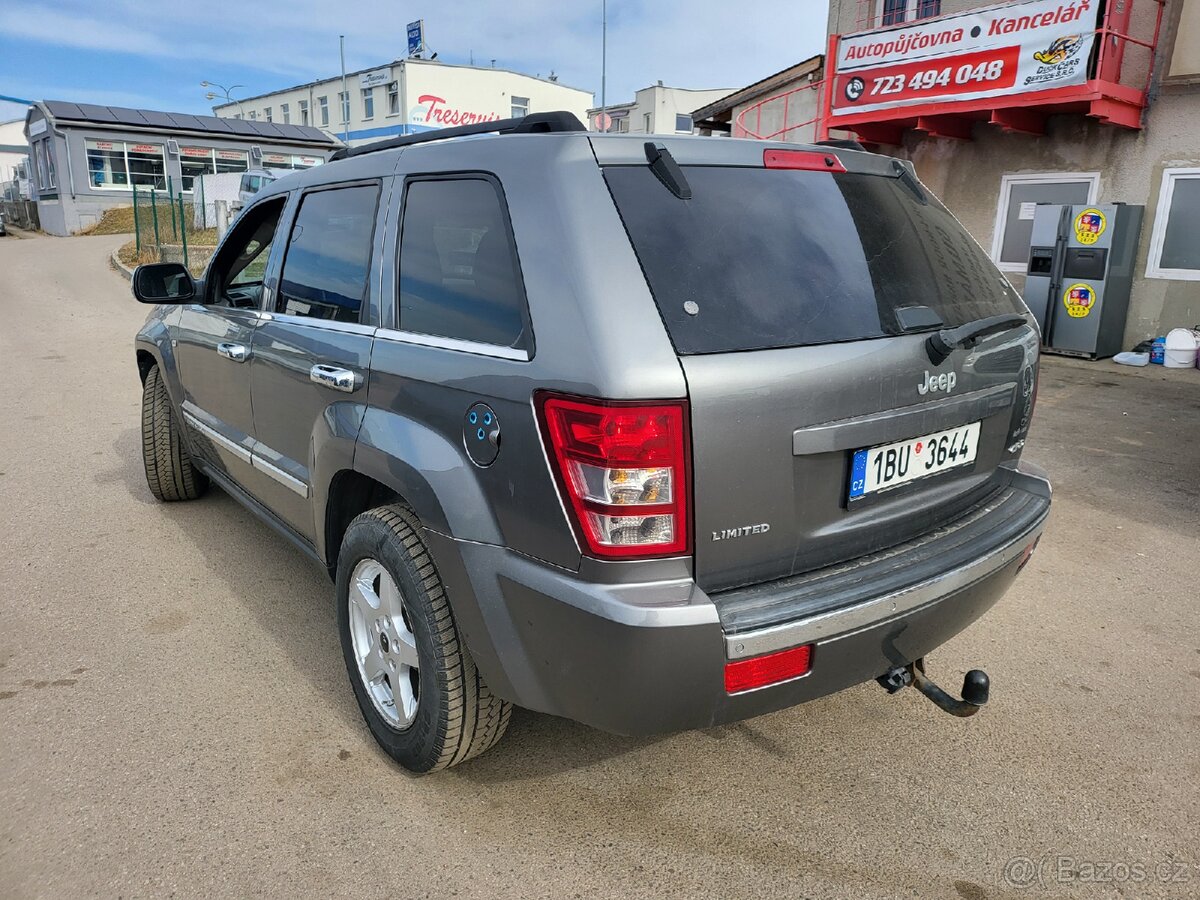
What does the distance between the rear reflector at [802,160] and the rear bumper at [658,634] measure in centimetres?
111

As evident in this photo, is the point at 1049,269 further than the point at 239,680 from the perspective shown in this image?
Yes

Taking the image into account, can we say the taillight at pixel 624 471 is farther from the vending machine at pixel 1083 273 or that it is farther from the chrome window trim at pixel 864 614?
the vending machine at pixel 1083 273

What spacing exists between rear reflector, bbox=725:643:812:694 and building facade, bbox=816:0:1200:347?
9803 millimetres

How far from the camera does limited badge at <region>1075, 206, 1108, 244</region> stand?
986cm

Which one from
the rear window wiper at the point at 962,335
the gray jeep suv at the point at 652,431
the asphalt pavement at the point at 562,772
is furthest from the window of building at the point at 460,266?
the asphalt pavement at the point at 562,772

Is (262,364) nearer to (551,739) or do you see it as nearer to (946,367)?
(551,739)

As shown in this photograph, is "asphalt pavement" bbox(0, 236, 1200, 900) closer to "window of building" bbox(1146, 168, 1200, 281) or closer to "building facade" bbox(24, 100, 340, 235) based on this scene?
"window of building" bbox(1146, 168, 1200, 281)

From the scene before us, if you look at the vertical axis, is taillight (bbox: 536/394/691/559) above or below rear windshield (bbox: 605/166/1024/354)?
below

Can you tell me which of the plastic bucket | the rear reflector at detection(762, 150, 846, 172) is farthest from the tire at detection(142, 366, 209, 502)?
the plastic bucket

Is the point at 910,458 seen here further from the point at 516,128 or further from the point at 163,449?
the point at 163,449

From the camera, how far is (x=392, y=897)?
213 centimetres

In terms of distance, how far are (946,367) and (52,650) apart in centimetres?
336

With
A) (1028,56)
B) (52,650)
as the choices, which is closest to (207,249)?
(1028,56)

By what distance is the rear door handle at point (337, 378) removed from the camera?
8.72 feet
